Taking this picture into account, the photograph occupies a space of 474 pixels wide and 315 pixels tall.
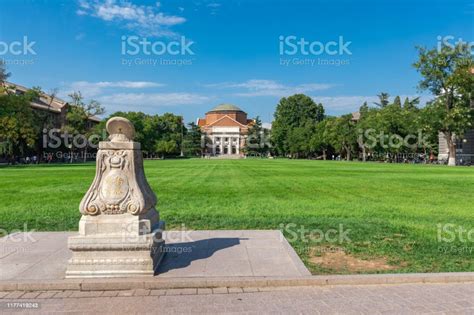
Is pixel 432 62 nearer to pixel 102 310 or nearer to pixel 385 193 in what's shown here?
pixel 385 193

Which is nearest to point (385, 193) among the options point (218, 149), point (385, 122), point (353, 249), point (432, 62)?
point (353, 249)

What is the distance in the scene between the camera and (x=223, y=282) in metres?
5.95

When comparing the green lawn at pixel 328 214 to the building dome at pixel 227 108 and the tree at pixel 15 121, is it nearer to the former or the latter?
the tree at pixel 15 121

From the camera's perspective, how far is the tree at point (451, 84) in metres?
51.1

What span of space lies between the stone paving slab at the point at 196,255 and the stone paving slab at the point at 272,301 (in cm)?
60

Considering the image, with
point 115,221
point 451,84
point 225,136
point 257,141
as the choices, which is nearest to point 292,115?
point 257,141

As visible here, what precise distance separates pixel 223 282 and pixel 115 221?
1947 millimetres

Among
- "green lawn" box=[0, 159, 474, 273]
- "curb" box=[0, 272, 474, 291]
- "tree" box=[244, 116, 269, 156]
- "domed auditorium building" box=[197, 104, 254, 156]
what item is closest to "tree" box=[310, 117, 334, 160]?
"tree" box=[244, 116, 269, 156]

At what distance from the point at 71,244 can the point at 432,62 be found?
5608 centimetres

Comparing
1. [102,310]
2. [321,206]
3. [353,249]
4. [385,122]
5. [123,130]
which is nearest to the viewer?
[102,310]

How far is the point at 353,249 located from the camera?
800 centimetres

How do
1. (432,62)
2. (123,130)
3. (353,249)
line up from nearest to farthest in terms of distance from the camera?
1. (123,130)
2. (353,249)
3. (432,62)

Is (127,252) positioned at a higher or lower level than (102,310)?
higher

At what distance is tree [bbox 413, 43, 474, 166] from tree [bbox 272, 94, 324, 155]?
187 ft
